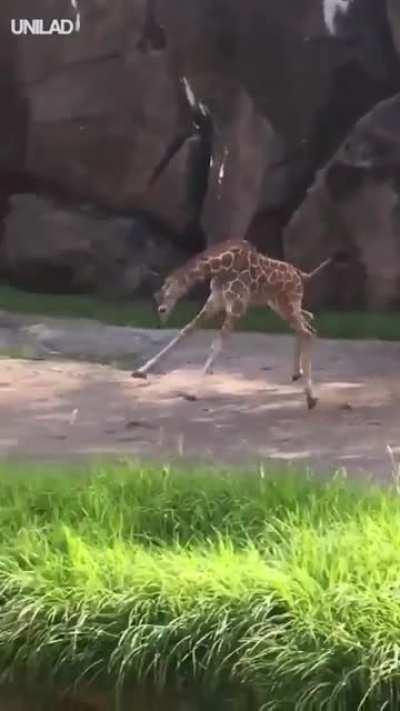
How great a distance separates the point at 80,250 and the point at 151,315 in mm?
1318

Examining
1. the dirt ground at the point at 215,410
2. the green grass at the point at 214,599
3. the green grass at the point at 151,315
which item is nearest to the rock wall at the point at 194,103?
the green grass at the point at 151,315

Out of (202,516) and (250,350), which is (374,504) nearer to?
(202,516)

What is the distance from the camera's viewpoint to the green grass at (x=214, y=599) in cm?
238

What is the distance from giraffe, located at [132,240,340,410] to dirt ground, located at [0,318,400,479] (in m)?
0.20

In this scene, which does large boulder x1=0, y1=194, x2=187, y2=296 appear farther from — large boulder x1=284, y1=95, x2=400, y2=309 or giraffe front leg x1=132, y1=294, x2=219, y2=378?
giraffe front leg x1=132, y1=294, x2=219, y2=378

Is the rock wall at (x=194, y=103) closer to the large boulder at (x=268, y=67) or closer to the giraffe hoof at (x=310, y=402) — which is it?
the large boulder at (x=268, y=67)

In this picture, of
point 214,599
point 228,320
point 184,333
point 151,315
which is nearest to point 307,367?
point 228,320

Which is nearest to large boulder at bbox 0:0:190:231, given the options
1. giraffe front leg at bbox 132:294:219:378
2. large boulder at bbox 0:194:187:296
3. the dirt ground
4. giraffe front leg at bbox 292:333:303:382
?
large boulder at bbox 0:194:187:296

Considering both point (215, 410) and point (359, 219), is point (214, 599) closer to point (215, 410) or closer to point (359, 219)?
point (215, 410)

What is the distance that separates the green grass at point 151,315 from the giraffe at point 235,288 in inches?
71.2

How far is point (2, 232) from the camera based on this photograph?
915 cm

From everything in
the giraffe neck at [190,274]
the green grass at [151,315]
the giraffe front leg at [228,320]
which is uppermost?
the giraffe neck at [190,274]

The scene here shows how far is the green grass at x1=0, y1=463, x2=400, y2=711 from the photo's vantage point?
2.38m

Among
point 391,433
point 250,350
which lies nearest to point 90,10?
point 250,350
